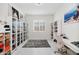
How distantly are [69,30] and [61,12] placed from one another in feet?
1.82

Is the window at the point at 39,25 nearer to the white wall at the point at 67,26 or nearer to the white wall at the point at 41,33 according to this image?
the white wall at the point at 41,33

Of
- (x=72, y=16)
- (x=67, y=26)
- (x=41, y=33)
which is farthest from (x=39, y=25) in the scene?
(x=72, y=16)

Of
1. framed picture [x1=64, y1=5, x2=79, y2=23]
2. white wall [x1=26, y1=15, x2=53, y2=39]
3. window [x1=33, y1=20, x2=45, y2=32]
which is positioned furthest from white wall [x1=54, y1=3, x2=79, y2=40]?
window [x1=33, y1=20, x2=45, y2=32]

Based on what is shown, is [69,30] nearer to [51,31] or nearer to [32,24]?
[51,31]

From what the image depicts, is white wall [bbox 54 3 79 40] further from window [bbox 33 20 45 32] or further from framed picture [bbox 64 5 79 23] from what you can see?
window [bbox 33 20 45 32]

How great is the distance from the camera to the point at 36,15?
325 cm

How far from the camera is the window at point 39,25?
3070 millimetres

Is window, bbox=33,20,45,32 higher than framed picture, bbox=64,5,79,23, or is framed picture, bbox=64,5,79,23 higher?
framed picture, bbox=64,5,79,23

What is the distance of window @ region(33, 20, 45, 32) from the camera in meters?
3.07

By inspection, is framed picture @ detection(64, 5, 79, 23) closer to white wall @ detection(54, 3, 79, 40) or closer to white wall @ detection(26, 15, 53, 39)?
white wall @ detection(54, 3, 79, 40)

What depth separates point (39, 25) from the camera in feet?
10.4

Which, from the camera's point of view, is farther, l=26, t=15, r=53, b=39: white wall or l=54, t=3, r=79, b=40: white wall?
l=26, t=15, r=53, b=39: white wall

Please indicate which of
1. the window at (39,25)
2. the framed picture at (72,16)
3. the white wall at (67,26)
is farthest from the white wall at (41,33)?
the framed picture at (72,16)

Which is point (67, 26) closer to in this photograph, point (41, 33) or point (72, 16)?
point (72, 16)
